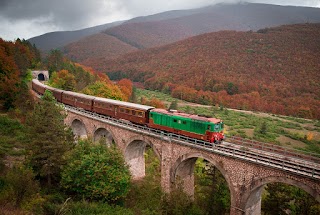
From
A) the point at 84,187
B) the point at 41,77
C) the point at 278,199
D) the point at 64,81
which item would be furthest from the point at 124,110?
the point at 41,77

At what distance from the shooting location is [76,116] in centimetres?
3484

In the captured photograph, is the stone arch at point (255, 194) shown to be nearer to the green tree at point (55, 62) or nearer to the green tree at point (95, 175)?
the green tree at point (95, 175)

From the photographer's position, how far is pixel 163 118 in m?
24.0

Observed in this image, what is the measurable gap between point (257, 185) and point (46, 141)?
53.0ft

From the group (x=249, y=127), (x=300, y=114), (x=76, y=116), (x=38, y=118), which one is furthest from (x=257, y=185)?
(x=300, y=114)

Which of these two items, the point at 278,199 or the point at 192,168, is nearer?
the point at 278,199

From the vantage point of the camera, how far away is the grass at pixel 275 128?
A: 42.9 m

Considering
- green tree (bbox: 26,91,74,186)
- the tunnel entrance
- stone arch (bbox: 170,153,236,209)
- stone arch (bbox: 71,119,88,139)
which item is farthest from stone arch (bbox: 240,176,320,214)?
the tunnel entrance

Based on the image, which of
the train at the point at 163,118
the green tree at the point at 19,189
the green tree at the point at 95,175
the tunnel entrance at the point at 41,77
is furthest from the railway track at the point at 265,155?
the tunnel entrance at the point at 41,77

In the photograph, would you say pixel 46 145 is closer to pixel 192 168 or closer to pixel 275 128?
pixel 192 168

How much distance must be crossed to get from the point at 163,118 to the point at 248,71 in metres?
70.9

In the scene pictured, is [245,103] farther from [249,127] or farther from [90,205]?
[90,205]

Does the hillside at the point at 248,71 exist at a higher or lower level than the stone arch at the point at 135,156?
higher

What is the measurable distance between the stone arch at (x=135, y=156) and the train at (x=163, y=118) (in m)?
Answer: 2.38
